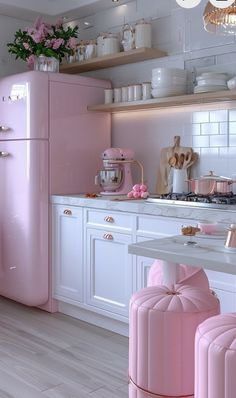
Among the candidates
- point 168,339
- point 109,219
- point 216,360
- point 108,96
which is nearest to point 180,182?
point 109,219

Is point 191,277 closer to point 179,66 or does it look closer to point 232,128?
point 232,128

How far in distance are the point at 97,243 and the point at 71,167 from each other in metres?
0.74

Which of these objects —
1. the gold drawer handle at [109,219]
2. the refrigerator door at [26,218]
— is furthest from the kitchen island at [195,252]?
the refrigerator door at [26,218]

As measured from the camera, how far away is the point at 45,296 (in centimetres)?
378

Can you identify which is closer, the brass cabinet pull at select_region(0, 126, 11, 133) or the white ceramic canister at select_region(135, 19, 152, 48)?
the white ceramic canister at select_region(135, 19, 152, 48)

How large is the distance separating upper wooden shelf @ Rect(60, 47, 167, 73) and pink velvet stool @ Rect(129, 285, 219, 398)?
2385mm

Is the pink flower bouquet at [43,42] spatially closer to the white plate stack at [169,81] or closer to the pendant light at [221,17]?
the white plate stack at [169,81]

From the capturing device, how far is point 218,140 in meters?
3.43

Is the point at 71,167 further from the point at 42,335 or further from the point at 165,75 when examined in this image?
the point at 42,335

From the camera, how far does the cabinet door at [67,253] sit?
358 centimetres

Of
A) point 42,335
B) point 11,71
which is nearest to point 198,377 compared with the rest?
point 42,335

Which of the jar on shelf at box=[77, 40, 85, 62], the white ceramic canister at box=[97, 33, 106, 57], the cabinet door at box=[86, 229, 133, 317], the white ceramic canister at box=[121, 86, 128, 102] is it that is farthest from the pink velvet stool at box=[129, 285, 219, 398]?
the jar on shelf at box=[77, 40, 85, 62]

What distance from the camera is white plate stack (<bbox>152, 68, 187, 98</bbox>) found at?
11.2ft

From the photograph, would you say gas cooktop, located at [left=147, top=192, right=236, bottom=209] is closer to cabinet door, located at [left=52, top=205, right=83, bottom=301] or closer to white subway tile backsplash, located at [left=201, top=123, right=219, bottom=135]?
white subway tile backsplash, located at [left=201, top=123, right=219, bottom=135]
